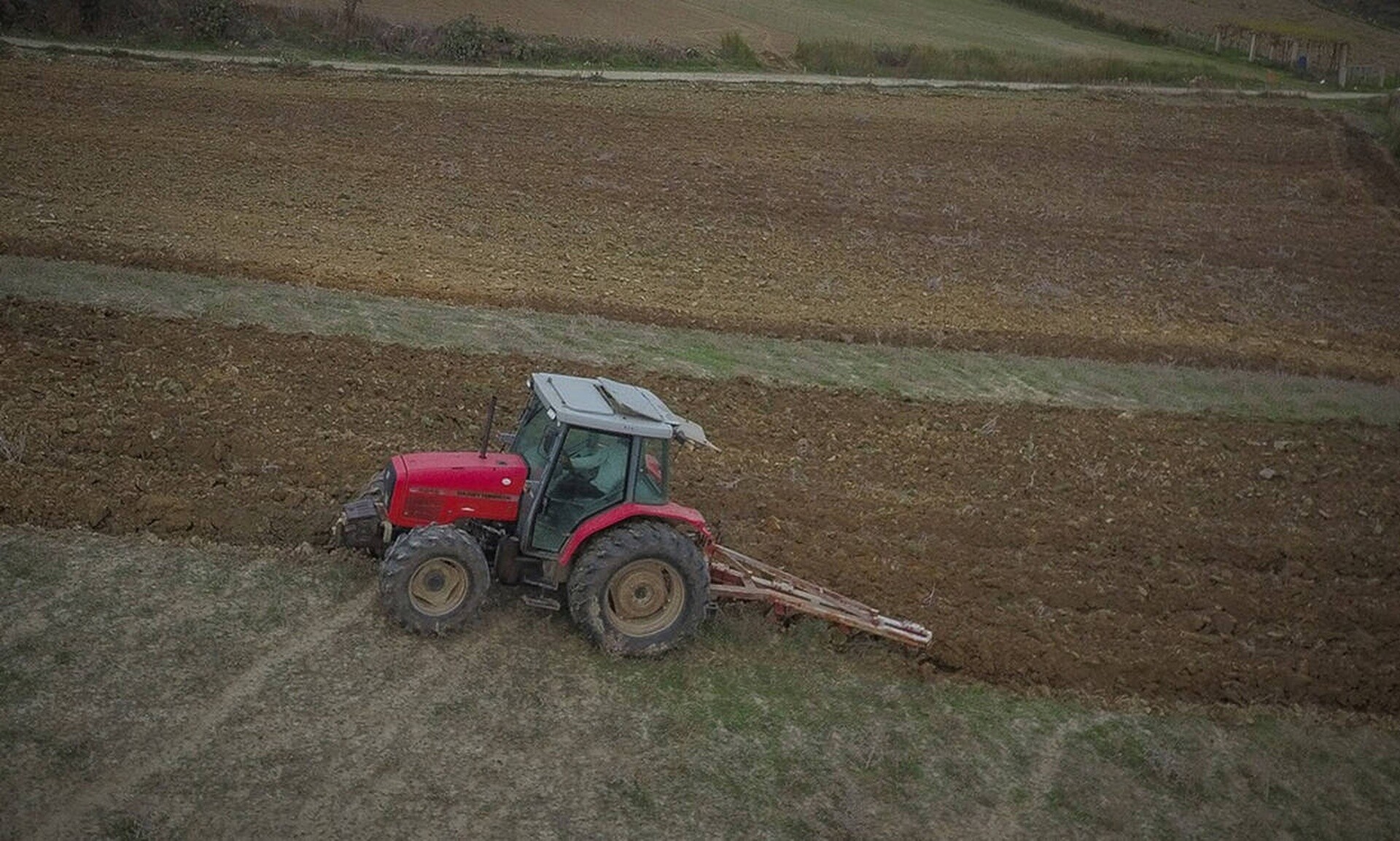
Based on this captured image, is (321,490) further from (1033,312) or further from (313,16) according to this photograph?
(313,16)

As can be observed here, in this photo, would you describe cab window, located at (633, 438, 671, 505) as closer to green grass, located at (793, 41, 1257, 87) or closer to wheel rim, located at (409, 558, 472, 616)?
wheel rim, located at (409, 558, 472, 616)

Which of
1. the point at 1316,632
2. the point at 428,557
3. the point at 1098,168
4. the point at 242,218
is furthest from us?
the point at 1098,168

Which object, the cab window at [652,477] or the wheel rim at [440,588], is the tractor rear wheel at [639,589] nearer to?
the cab window at [652,477]

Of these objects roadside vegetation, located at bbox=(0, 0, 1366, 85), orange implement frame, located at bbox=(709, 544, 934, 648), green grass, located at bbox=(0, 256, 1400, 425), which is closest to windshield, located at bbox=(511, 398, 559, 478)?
orange implement frame, located at bbox=(709, 544, 934, 648)

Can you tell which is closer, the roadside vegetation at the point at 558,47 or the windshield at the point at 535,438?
the windshield at the point at 535,438

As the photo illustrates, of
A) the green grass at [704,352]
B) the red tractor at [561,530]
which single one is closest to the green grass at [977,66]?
the green grass at [704,352]

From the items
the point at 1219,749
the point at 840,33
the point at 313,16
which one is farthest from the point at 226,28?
the point at 1219,749

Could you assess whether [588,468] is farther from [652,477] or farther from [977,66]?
[977,66]
